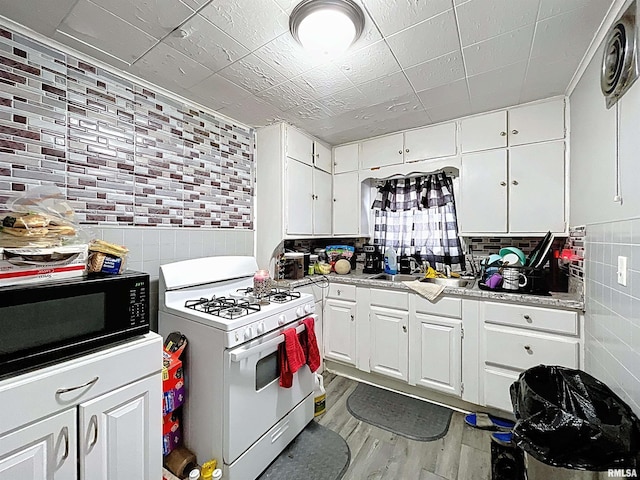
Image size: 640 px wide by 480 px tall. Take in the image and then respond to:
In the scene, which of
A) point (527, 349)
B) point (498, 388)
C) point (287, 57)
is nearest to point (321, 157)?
point (287, 57)

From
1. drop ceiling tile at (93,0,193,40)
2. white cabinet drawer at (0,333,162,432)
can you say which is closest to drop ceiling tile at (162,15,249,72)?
drop ceiling tile at (93,0,193,40)

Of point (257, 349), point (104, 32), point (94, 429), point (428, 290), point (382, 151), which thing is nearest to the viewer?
point (94, 429)

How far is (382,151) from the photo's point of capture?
2842 mm

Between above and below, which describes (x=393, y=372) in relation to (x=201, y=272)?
below

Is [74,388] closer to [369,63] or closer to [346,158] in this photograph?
[369,63]

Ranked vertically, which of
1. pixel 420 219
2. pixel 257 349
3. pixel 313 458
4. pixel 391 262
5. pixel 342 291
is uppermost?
pixel 420 219

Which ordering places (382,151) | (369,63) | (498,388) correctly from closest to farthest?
1. (369,63)
2. (498,388)
3. (382,151)

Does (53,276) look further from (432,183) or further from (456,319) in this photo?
(432,183)

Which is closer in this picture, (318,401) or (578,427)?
(578,427)

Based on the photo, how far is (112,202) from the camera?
1689 mm

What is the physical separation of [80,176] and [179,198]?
565 mm

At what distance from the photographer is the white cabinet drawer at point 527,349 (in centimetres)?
175

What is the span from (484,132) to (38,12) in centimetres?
280

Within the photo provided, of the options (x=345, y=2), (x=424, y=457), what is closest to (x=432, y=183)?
(x=345, y=2)
